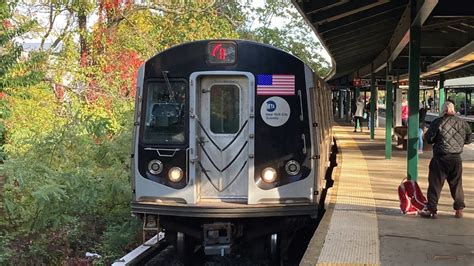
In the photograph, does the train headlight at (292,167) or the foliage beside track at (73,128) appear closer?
the train headlight at (292,167)

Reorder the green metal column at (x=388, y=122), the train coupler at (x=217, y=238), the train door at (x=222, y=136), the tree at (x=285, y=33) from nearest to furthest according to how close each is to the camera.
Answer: the train coupler at (x=217, y=238), the train door at (x=222, y=136), the green metal column at (x=388, y=122), the tree at (x=285, y=33)

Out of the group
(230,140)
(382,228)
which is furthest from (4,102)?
(382,228)

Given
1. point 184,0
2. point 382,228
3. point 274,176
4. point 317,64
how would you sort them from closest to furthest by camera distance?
point 274,176, point 382,228, point 184,0, point 317,64

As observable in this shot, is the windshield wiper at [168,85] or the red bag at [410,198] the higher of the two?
the windshield wiper at [168,85]

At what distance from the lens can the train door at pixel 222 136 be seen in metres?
7.05

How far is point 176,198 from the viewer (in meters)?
6.97

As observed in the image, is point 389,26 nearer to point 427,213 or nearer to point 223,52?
point 427,213

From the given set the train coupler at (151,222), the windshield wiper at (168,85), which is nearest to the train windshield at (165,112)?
the windshield wiper at (168,85)

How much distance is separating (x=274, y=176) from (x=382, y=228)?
169 cm

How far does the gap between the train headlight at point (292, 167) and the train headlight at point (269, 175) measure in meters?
0.17

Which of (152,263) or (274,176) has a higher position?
(274,176)

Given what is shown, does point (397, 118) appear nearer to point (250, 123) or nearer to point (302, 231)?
point (302, 231)

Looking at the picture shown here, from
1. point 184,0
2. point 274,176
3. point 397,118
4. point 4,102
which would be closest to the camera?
point 274,176

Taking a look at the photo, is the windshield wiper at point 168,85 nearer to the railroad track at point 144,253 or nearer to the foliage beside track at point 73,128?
the railroad track at point 144,253
